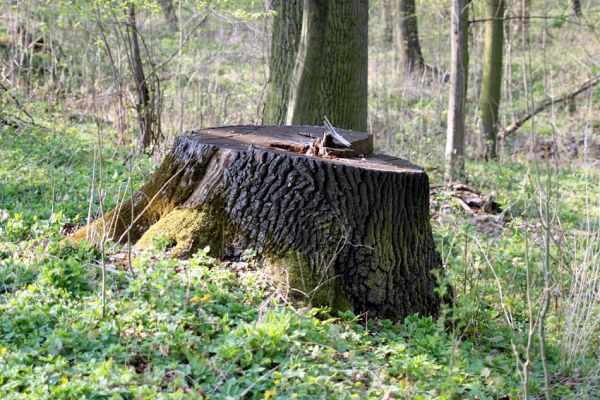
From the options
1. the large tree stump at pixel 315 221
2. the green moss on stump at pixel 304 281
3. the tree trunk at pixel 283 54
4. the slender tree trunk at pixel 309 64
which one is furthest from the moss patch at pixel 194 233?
the tree trunk at pixel 283 54

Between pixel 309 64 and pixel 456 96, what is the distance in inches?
136

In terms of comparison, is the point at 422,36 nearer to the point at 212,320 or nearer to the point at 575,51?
the point at 575,51

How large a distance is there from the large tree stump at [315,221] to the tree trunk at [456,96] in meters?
5.15

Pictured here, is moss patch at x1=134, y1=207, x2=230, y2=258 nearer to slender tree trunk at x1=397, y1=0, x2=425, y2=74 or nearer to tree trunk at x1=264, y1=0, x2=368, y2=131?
tree trunk at x1=264, y1=0, x2=368, y2=131

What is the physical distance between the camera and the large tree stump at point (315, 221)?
4293 millimetres

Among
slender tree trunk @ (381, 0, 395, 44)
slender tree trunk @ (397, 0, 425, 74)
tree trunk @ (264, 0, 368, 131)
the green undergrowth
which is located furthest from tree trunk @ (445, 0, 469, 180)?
slender tree trunk @ (381, 0, 395, 44)

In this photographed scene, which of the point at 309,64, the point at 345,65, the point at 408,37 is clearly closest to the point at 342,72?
the point at 345,65

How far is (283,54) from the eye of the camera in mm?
8000

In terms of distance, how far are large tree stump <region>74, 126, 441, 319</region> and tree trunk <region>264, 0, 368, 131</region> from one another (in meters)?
3.07

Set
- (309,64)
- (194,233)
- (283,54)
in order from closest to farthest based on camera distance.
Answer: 1. (194,233)
2. (309,64)
3. (283,54)

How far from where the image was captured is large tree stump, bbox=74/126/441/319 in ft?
14.1

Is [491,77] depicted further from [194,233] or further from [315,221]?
[194,233]

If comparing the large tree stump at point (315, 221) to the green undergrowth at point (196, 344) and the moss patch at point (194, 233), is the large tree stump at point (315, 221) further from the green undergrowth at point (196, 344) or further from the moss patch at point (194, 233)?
the green undergrowth at point (196, 344)

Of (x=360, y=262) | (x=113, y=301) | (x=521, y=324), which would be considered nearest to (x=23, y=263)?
(x=113, y=301)
